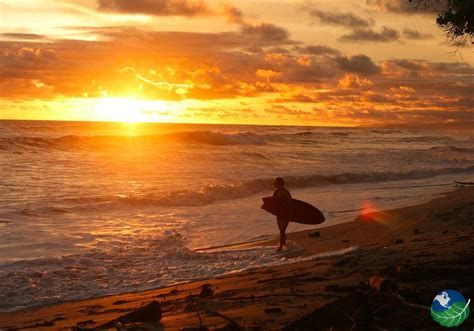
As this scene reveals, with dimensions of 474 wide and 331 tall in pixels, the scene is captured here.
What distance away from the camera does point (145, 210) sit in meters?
19.3

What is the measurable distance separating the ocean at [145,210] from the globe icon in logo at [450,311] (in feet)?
18.4

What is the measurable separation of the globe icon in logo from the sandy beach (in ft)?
0.23

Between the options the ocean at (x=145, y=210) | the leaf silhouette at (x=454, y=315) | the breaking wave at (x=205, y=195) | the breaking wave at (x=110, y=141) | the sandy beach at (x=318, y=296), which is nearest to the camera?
the leaf silhouette at (x=454, y=315)

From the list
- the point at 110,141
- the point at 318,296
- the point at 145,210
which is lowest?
the point at 145,210

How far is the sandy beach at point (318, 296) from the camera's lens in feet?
16.9

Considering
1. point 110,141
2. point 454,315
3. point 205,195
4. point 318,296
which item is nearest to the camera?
point 454,315

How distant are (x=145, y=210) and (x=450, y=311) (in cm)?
1529

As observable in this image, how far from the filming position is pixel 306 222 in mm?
15281

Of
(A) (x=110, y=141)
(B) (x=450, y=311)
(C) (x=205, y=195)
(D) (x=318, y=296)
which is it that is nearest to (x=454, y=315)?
(B) (x=450, y=311)

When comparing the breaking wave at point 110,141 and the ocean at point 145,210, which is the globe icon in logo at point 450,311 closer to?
the ocean at point 145,210

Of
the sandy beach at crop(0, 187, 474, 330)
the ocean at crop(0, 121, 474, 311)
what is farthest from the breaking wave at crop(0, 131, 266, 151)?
the sandy beach at crop(0, 187, 474, 330)

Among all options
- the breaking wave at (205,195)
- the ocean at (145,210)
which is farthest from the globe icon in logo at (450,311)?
the breaking wave at (205,195)

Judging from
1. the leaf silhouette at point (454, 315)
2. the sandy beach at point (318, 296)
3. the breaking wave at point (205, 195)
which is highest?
the leaf silhouette at point (454, 315)

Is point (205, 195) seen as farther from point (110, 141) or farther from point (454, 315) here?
point (110, 141)
